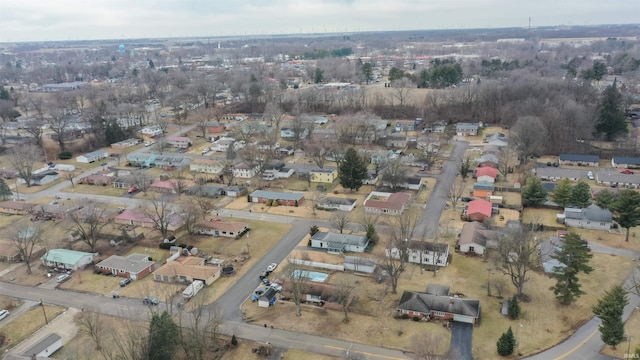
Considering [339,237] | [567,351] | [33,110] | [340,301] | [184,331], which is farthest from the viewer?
[33,110]

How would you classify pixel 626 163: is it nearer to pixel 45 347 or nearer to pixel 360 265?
pixel 360 265

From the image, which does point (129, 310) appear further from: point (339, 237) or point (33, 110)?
point (33, 110)

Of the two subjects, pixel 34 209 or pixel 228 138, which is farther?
pixel 228 138

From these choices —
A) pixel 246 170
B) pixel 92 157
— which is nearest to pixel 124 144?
pixel 92 157

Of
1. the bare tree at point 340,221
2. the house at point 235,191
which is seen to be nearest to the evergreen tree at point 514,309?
the bare tree at point 340,221

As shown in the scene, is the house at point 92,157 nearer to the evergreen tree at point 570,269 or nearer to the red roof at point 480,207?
the red roof at point 480,207

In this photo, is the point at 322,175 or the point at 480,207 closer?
the point at 480,207

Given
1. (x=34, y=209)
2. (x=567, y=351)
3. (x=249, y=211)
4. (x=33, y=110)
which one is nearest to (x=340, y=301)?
(x=567, y=351)
